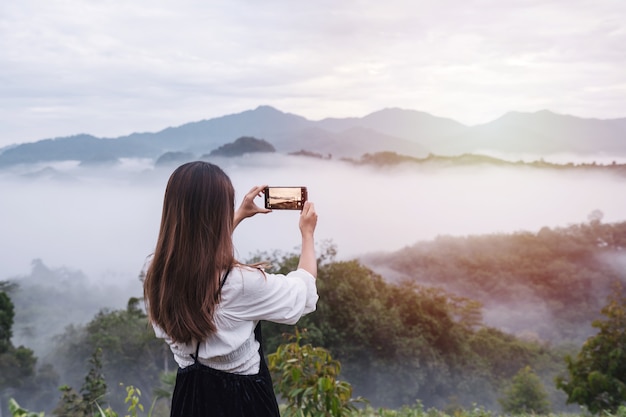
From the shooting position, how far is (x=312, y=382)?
8.66ft

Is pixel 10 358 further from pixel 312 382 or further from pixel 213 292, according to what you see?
pixel 213 292

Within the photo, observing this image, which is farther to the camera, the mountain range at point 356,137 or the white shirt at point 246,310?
the mountain range at point 356,137

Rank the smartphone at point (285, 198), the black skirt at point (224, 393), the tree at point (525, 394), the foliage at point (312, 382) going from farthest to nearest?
the tree at point (525, 394) → the foliage at point (312, 382) → the smartphone at point (285, 198) → the black skirt at point (224, 393)

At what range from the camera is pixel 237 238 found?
599 cm

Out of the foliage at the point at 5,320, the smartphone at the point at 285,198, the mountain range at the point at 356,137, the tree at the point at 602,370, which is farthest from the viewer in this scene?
the mountain range at the point at 356,137

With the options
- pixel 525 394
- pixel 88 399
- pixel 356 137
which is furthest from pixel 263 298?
pixel 356 137

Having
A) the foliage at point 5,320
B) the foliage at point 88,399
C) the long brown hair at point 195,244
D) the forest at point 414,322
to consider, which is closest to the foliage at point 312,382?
the long brown hair at point 195,244

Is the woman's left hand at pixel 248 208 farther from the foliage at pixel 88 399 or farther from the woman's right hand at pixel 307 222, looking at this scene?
the foliage at pixel 88 399

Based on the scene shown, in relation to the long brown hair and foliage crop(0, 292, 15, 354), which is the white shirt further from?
foliage crop(0, 292, 15, 354)

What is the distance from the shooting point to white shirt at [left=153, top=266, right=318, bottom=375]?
4.44ft

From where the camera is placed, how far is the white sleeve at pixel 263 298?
4.43ft

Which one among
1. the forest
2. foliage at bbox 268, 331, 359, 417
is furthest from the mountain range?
foliage at bbox 268, 331, 359, 417

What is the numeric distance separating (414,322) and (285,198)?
14.4 feet

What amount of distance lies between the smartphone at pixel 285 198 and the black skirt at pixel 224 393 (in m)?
0.31
